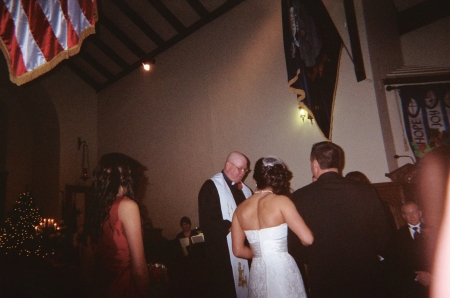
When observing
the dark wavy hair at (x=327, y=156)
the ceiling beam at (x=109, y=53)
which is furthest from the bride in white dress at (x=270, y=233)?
the ceiling beam at (x=109, y=53)

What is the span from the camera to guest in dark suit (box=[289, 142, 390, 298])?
87.8 inches

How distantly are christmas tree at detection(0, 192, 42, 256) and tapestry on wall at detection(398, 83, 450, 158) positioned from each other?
27.0 ft

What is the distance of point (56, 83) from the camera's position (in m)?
10.3

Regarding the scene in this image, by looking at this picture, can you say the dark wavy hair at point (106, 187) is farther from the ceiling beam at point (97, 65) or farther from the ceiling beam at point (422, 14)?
the ceiling beam at point (97, 65)

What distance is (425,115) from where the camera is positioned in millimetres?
5641

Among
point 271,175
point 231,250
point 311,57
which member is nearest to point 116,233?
point 271,175

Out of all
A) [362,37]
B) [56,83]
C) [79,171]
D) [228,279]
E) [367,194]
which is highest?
[56,83]

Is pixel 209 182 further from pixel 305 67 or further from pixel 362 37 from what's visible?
pixel 362 37

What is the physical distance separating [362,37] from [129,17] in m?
6.13

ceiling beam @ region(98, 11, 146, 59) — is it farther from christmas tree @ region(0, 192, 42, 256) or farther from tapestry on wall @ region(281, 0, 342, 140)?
tapestry on wall @ region(281, 0, 342, 140)

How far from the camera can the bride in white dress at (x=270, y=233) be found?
2438 millimetres

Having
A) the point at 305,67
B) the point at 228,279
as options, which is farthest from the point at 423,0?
the point at 228,279

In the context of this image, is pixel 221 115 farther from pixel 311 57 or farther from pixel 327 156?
pixel 327 156

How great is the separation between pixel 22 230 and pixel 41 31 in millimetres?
6398
